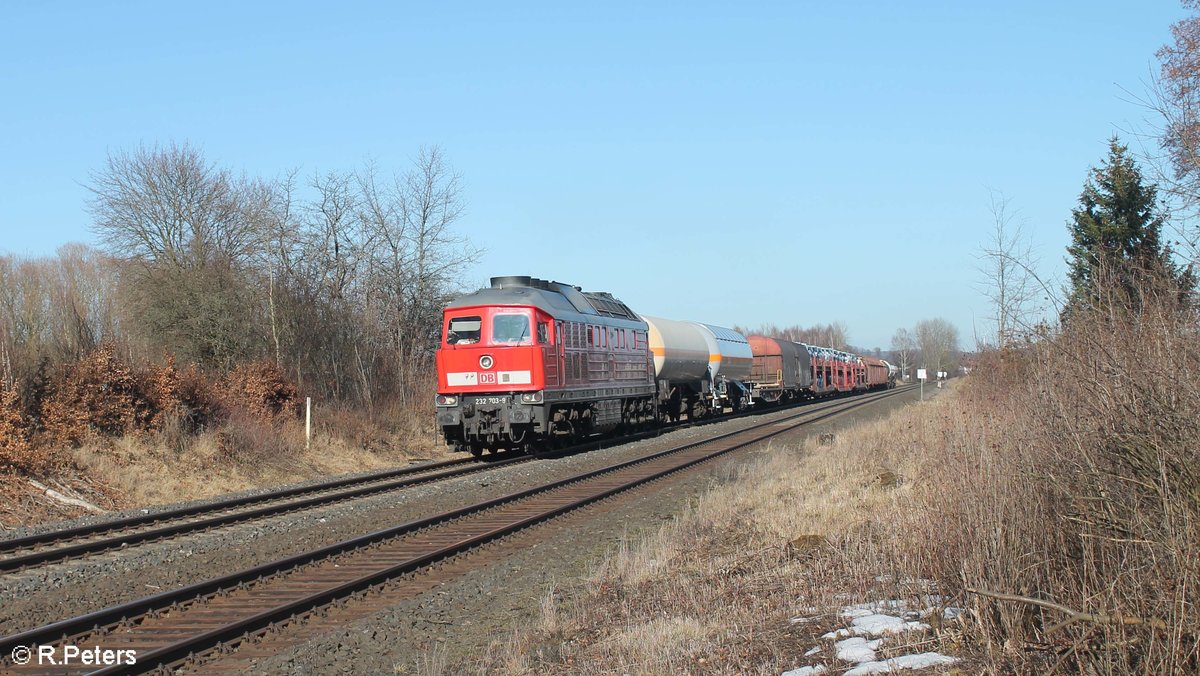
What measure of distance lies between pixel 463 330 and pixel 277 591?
519 inches

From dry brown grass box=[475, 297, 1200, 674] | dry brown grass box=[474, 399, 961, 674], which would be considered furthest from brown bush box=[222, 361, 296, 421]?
dry brown grass box=[475, 297, 1200, 674]

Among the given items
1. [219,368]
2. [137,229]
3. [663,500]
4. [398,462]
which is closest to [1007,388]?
[663,500]

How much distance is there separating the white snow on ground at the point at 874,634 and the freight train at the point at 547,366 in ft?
50.0

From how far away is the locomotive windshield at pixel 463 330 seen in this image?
2202 centimetres

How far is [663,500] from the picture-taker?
51.8ft

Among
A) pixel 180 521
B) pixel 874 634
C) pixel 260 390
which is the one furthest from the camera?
pixel 260 390

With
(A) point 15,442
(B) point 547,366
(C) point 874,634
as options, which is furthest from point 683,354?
(C) point 874,634

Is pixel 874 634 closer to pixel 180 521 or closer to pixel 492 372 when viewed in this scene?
pixel 180 521

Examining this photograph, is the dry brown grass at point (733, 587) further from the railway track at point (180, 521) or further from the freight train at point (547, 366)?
the freight train at point (547, 366)

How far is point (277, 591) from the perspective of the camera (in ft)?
30.2

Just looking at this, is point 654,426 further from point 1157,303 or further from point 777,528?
point 1157,303

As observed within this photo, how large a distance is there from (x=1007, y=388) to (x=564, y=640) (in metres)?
5.34

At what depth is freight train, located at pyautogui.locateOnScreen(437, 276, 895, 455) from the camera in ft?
70.5

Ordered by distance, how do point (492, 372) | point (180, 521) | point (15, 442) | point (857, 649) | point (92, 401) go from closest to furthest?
point (857, 649) < point (180, 521) < point (15, 442) < point (92, 401) < point (492, 372)
